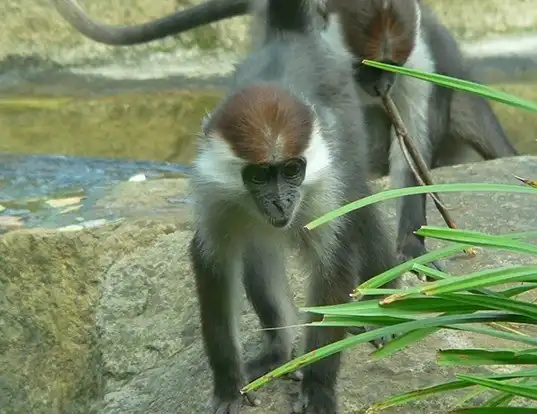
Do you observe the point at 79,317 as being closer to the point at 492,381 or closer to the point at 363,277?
the point at 363,277

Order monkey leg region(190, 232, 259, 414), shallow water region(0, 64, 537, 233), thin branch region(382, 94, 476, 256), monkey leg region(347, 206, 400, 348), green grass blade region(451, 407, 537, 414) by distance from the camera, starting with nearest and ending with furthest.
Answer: green grass blade region(451, 407, 537, 414) < monkey leg region(190, 232, 259, 414) < monkey leg region(347, 206, 400, 348) < thin branch region(382, 94, 476, 256) < shallow water region(0, 64, 537, 233)

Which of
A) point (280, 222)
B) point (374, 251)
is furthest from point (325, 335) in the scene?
point (374, 251)

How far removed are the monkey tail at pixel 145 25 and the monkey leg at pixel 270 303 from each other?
2.11m

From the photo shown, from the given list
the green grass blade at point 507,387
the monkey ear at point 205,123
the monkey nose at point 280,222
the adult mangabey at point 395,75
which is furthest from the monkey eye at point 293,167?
the adult mangabey at point 395,75

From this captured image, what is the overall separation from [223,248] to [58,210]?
2.33m

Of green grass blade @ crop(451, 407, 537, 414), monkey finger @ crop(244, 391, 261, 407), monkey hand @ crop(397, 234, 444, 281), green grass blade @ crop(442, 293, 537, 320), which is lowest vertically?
monkey hand @ crop(397, 234, 444, 281)

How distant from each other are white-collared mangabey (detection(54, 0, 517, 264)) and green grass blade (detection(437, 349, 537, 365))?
1.98 metres

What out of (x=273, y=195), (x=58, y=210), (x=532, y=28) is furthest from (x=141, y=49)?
(x=273, y=195)

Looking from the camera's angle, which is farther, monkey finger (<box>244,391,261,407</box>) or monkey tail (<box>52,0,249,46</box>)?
monkey tail (<box>52,0,249,46</box>)

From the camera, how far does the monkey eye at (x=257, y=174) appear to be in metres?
3.29

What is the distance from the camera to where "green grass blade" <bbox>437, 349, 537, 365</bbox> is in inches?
95.4

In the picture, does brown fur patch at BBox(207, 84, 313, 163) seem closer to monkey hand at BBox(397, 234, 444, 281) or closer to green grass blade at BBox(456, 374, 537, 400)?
green grass blade at BBox(456, 374, 537, 400)

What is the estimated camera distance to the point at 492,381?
7.56 ft

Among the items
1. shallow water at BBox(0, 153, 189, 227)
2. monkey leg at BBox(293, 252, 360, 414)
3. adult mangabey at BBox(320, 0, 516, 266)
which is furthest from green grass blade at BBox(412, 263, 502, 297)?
shallow water at BBox(0, 153, 189, 227)
